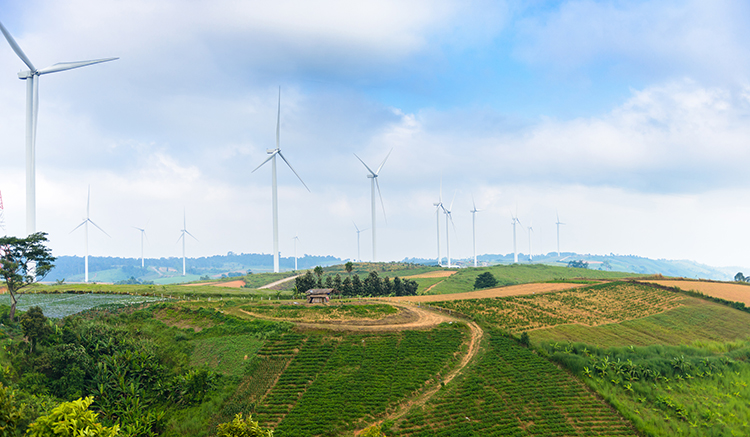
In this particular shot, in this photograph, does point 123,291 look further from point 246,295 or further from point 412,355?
point 412,355

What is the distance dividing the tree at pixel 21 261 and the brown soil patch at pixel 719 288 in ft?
471

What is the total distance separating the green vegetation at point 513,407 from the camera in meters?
43.0

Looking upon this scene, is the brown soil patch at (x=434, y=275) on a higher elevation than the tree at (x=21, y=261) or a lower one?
lower

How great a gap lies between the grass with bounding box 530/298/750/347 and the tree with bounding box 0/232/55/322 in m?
84.9

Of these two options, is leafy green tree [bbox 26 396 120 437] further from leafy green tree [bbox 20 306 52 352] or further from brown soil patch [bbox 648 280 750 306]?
brown soil patch [bbox 648 280 750 306]

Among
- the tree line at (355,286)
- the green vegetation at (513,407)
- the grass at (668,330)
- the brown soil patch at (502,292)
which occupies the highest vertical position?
the tree line at (355,286)

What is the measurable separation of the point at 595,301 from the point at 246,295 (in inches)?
3390

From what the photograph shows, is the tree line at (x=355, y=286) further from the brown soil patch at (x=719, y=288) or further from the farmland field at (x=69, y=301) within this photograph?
the brown soil patch at (x=719, y=288)

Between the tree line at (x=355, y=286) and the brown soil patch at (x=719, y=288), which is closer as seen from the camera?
the brown soil patch at (x=719, y=288)

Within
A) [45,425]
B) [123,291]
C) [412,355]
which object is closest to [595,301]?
[412,355]

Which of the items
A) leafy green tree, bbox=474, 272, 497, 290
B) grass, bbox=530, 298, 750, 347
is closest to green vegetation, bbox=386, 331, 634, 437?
grass, bbox=530, 298, 750, 347

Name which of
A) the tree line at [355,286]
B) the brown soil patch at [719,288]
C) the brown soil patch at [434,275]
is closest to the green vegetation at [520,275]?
the brown soil patch at [434,275]

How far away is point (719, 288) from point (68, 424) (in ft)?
448

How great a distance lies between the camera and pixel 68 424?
938 inches
